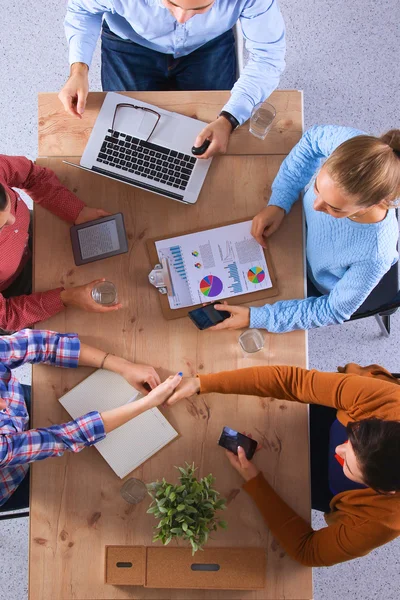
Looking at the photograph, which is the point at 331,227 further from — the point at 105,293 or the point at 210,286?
the point at 105,293

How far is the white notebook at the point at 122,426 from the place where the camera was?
1520mm

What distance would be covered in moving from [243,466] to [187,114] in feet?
3.51

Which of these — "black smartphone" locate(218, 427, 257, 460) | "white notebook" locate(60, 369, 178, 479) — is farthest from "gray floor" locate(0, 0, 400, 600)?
"black smartphone" locate(218, 427, 257, 460)

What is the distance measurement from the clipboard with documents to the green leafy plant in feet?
1.62

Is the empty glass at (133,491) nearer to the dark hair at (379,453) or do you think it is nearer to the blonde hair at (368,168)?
the dark hair at (379,453)

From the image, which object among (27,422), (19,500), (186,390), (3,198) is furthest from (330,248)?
(19,500)

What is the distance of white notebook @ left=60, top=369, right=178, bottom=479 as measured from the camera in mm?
1520

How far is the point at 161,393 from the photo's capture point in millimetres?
1500

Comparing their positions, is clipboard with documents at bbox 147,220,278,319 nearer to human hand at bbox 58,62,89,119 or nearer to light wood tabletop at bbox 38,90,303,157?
light wood tabletop at bbox 38,90,303,157

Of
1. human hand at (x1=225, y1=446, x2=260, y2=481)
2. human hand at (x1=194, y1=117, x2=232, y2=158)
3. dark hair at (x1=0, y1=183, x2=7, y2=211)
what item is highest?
human hand at (x1=194, y1=117, x2=232, y2=158)

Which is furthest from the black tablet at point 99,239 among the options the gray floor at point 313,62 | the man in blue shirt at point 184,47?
the gray floor at point 313,62

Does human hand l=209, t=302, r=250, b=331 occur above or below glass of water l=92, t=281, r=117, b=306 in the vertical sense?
below

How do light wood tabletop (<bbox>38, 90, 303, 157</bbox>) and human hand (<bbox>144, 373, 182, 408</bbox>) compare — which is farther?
light wood tabletop (<bbox>38, 90, 303, 157</bbox>)

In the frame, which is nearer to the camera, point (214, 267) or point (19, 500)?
point (214, 267)
